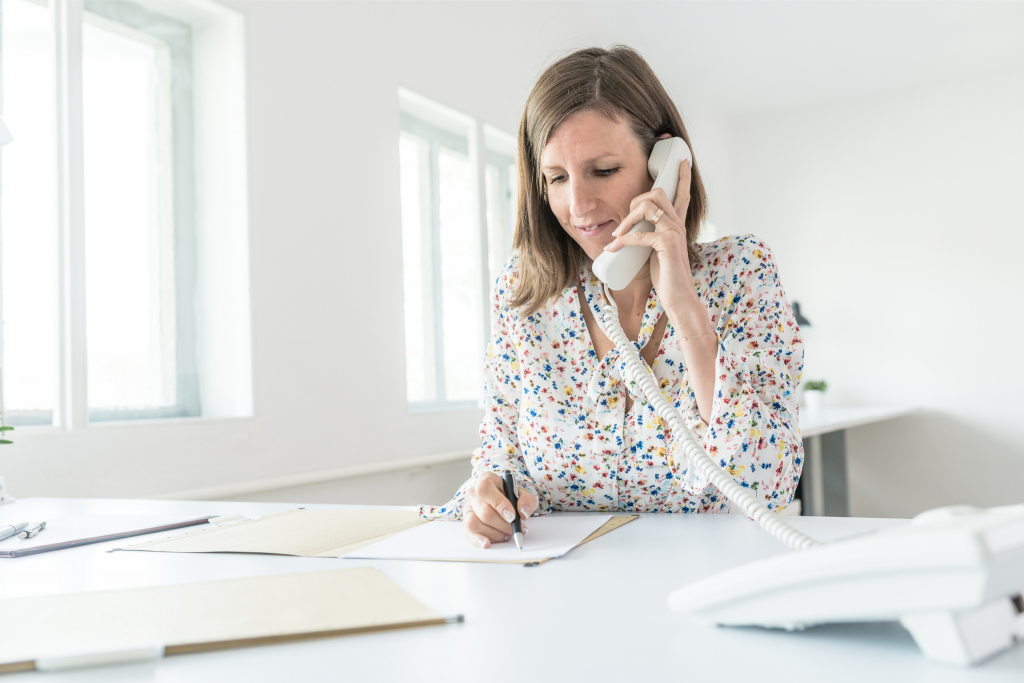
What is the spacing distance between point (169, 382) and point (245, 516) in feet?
3.48

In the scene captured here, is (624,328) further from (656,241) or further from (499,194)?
(499,194)

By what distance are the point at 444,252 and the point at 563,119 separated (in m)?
1.85


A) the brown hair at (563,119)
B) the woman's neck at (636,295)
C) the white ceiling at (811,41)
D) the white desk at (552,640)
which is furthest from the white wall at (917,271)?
the white desk at (552,640)

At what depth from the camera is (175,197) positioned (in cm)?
203

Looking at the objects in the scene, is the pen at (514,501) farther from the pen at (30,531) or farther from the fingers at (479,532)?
the pen at (30,531)

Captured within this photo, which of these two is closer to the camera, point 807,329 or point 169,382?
point 169,382

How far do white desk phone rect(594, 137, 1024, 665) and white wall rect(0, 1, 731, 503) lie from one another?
1.47 m

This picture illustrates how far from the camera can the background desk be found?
402 cm

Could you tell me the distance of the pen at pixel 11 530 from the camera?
3.12ft

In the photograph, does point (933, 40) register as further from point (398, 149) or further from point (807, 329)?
point (398, 149)

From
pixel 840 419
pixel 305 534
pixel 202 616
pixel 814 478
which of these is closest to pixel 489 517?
pixel 305 534

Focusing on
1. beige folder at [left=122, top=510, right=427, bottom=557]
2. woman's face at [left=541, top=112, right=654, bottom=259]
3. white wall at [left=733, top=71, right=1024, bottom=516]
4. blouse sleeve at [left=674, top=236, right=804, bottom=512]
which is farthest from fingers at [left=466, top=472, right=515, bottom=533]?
white wall at [left=733, top=71, right=1024, bottom=516]

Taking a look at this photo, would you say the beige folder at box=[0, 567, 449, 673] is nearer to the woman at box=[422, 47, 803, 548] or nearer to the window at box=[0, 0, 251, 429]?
the woman at box=[422, 47, 803, 548]

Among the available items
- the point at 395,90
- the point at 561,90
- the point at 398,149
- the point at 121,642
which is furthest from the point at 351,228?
the point at 121,642
